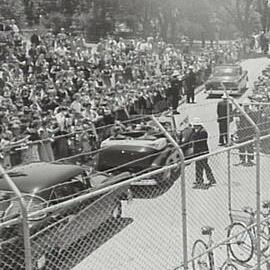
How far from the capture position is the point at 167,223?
10.3 meters

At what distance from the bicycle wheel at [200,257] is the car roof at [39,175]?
2182 mm

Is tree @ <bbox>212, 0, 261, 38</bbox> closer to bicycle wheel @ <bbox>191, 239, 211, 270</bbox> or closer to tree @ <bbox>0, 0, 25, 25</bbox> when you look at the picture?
tree @ <bbox>0, 0, 25, 25</bbox>

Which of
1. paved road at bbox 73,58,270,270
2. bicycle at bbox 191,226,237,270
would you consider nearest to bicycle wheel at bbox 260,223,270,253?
paved road at bbox 73,58,270,270

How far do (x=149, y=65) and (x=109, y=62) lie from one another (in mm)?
2929

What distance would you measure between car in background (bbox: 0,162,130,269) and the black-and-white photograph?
0.08ft

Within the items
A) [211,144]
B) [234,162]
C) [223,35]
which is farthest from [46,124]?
[223,35]

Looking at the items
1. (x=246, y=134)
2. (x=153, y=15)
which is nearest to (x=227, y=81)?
(x=246, y=134)

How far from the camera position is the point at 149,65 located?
95.5ft

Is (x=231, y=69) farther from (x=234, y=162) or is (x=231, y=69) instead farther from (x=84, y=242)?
(x=84, y=242)

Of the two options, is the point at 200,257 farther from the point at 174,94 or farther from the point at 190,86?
the point at 190,86

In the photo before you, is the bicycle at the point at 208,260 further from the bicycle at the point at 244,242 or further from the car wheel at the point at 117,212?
the car wheel at the point at 117,212

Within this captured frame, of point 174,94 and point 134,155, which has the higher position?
point 134,155

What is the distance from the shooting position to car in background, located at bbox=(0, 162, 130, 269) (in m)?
7.10

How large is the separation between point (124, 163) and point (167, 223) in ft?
11.8
